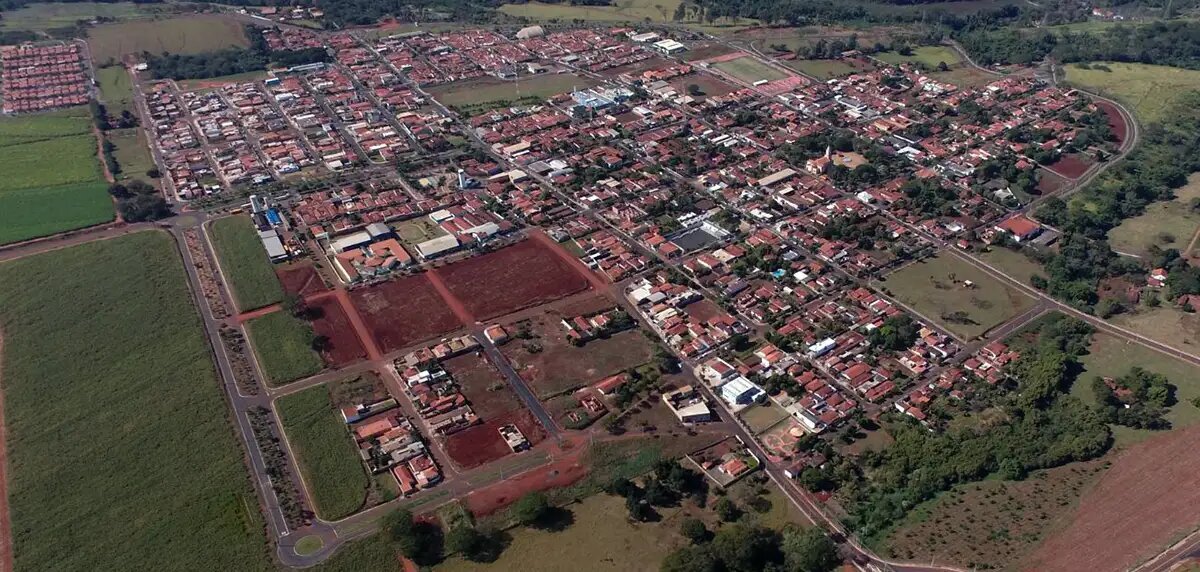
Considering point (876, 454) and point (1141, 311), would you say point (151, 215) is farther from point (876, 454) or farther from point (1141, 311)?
point (1141, 311)

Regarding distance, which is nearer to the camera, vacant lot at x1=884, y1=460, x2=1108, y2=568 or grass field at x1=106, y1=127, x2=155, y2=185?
vacant lot at x1=884, y1=460, x2=1108, y2=568

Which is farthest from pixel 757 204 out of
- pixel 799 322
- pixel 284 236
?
pixel 284 236

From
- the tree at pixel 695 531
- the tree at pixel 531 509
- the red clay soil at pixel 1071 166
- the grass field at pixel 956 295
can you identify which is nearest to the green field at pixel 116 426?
the tree at pixel 531 509

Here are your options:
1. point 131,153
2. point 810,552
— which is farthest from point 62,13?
point 810,552

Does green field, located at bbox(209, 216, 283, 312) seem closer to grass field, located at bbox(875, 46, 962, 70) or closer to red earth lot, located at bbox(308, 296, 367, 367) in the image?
red earth lot, located at bbox(308, 296, 367, 367)

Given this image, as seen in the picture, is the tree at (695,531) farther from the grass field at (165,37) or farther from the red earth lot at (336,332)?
the grass field at (165,37)

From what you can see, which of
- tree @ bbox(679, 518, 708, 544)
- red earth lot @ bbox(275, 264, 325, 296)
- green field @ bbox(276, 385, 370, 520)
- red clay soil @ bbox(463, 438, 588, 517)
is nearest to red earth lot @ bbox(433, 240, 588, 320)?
red earth lot @ bbox(275, 264, 325, 296)

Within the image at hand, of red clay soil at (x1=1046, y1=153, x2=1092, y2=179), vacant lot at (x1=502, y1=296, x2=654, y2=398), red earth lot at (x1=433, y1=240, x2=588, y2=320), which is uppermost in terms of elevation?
red clay soil at (x1=1046, y1=153, x2=1092, y2=179)
